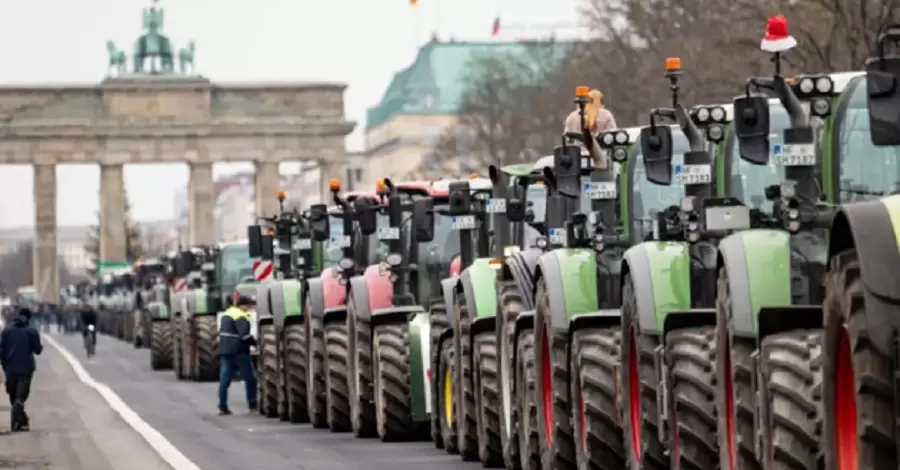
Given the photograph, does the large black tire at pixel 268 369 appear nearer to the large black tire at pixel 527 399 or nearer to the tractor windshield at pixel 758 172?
the large black tire at pixel 527 399

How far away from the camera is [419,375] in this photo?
24.2 meters

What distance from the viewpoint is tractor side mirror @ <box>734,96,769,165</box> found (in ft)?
40.7

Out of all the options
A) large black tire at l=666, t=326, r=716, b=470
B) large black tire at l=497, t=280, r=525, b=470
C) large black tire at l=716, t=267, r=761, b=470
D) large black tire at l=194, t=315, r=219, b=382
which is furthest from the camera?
large black tire at l=194, t=315, r=219, b=382

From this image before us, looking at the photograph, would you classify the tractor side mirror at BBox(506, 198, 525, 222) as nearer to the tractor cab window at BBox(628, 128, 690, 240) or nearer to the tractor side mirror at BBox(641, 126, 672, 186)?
the tractor cab window at BBox(628, 128, 690, 240)

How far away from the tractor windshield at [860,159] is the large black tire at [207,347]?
114 feet

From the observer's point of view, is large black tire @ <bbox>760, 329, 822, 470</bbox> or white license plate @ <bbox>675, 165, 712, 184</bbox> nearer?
large black tire @ <bbox>760, 329, 822, 470</bbox>

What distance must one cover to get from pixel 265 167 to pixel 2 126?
1393 cm

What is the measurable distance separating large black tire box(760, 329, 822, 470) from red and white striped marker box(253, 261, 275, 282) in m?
→ 32.6

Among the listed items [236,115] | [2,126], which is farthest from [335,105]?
[2,126]

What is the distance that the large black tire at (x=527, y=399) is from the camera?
17891mm

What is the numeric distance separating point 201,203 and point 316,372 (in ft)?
420

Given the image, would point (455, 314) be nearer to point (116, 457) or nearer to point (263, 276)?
point (116, 457)

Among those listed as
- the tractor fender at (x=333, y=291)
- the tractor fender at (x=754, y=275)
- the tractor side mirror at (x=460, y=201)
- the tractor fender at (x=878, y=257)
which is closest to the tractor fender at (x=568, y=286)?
the tractor fender at (x=754, y=275)

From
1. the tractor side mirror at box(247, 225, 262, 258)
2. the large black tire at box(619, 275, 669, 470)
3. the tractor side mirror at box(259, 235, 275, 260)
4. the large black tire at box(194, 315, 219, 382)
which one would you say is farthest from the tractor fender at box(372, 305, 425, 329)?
the large black tire at box(194, 315, 219, 382)
